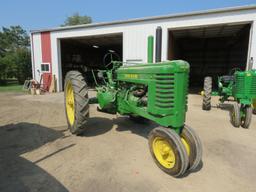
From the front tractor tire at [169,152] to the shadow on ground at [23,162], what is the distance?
3.91 ft

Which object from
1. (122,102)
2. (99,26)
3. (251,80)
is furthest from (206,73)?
(122,102)

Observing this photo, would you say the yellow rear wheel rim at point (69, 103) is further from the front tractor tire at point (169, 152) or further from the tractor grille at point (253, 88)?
the tractor grille at point (253, 88)

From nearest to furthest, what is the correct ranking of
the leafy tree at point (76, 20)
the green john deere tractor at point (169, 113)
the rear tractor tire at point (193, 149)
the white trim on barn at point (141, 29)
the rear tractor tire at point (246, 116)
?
1. the green john deere tractor at point (169, 113)
2. the rear tractor tire at point (193, 149)
3. the rear tractor tire at point (246, 116)
4. the white trim on barn at point (141, 29)
5. the leafy tree at point (76, 20)

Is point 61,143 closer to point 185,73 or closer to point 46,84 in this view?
point 185,73

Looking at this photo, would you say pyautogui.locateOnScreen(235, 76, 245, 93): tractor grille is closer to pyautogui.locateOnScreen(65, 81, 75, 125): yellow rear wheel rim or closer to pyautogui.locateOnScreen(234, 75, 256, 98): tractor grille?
pyautogui.locateOnScreen(234, 75, 256, 98): tractor grille

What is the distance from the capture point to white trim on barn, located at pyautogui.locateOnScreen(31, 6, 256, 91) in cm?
659

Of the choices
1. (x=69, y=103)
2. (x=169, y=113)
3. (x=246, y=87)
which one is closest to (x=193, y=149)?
(x=169, y=113)

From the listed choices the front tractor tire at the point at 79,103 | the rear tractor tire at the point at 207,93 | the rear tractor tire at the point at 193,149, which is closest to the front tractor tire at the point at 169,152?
the rear tractor tire at the point at 193,149

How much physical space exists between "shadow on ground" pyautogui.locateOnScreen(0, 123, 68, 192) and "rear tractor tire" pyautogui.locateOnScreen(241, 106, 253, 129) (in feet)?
13.2

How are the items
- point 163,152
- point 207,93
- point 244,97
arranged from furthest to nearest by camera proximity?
point 207,93 < point 244,97 < point 163,152

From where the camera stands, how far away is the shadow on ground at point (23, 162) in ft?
6.51

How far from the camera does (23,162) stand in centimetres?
246

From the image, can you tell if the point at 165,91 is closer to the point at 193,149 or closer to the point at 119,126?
the point at 193,149

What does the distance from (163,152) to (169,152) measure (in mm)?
98
